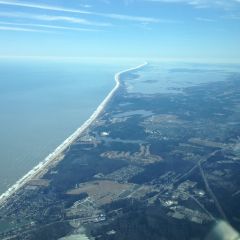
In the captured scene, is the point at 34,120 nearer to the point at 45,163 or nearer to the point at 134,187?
the point at 45,163

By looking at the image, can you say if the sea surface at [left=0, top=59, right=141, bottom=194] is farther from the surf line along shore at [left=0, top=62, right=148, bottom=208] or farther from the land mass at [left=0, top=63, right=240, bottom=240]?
the land mass at [left=0, top=63, right=240, bottom=240]

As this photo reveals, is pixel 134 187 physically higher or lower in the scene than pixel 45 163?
lower

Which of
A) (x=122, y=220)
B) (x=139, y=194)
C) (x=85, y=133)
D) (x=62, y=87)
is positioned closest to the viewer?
(x=122, y=220)

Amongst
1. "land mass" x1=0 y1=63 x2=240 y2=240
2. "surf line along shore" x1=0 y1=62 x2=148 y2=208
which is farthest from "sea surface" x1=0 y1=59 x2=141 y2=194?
"land mass" x1=0 y1=63 x2=240 y2=240

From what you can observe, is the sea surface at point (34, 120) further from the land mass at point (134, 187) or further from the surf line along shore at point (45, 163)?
the land mass at point (134, 187)

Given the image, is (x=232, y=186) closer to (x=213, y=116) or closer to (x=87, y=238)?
(x=87, y=238)

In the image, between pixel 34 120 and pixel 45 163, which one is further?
pixel 34 120

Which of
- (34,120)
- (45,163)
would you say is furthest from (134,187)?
(34,120)

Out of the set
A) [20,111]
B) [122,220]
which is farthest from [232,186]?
[20,111]

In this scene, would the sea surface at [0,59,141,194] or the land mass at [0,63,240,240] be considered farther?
the sea surface at [0,59,141,194]

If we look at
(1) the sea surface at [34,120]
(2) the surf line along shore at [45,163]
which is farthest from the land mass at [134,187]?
(1) the sea surface at [34,120]

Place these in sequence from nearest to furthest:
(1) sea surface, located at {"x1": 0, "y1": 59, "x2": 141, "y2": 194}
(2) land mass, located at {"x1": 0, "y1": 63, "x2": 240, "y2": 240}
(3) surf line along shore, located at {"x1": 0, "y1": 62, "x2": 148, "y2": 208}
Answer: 1. (2) land mass, located at {"x1": 0, "y1": 63, "x2": 240, "y2": 240}
2. (3) surf line along shore, located at {"x1": 0, "y1": 62, "x2": 148, "y2": 208}
3. (1) sea surface, located at {"x1": 0, "y1": 59, "x2": 141, "y2": 194}
